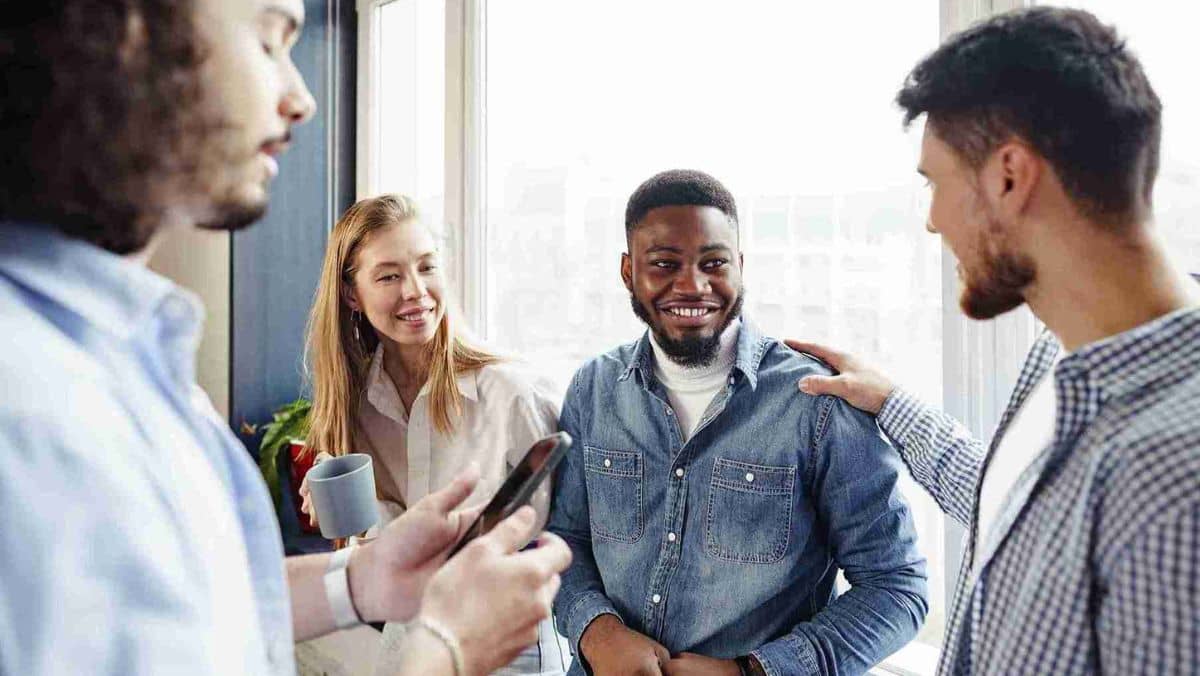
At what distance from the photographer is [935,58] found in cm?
98

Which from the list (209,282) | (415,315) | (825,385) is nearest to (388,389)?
(415,315)

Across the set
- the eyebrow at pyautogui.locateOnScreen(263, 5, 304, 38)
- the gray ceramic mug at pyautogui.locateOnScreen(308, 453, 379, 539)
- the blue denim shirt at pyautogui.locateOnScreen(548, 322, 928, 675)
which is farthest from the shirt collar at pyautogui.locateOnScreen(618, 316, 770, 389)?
the eyebrow at pyautogui.locateOnScreen(263, 5, 304, 38)

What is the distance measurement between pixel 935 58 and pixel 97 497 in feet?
3.03

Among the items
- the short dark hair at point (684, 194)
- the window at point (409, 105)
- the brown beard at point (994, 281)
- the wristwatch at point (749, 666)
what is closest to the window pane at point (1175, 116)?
the brown beard at point (994, 281)

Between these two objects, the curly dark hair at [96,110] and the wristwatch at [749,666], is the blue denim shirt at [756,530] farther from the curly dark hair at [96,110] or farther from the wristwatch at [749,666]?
the curly dark hair at [96,110]

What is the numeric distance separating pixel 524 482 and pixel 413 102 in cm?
218

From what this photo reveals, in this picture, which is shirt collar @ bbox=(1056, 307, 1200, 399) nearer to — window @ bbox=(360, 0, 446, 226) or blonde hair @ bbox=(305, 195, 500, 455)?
blonde hair @ bbox=(305, 195, 500, 455)

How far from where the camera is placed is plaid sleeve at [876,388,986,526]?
1210mm

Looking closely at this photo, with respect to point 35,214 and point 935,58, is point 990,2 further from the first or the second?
point 35,214

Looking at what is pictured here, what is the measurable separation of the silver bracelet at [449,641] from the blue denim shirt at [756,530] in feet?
2.41

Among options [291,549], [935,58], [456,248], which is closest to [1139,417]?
[935,58]

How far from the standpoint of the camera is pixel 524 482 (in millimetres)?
889

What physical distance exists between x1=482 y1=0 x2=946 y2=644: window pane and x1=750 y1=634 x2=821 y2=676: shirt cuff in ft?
1.25

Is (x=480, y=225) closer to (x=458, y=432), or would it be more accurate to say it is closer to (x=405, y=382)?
(x=405, y=382)
